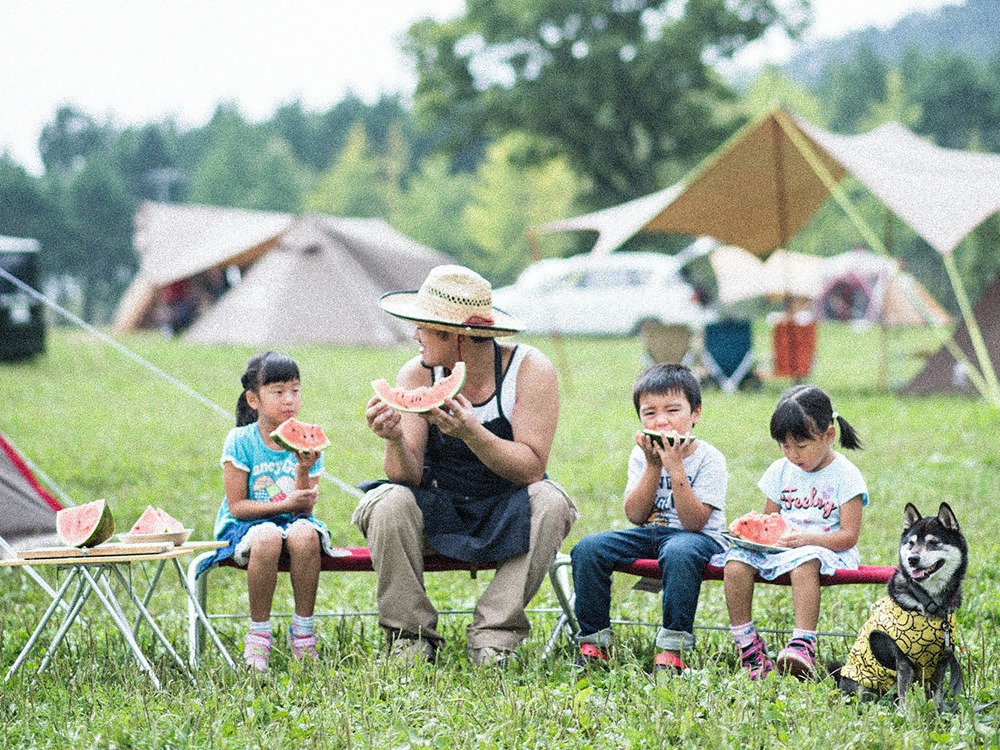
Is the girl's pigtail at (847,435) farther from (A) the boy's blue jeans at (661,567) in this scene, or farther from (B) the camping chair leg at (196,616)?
(B) the camping chair leg at (196,616)

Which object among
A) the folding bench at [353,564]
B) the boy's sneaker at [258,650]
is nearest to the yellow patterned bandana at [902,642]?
the folding bench at [353,564]

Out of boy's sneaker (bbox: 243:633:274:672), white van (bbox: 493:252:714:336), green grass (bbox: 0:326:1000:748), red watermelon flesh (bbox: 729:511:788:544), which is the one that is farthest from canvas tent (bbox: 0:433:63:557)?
white van (bbox: 493:252:714:336)

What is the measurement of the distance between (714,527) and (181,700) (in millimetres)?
1851

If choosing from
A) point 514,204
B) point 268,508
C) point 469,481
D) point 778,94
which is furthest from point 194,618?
point 778,94

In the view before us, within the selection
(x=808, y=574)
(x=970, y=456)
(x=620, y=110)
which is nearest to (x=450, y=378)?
(x=808, y=574)

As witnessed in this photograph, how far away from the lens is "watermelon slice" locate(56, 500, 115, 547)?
150 inches

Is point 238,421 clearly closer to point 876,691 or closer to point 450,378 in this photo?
point 450,378

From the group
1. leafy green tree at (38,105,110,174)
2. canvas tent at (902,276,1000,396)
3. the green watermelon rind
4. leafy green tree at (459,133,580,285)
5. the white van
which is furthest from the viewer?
leafy green tree at (38,105,110,174)

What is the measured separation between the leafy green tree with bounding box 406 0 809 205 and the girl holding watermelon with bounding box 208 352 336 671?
91.7ft

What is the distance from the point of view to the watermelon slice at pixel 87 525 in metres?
3.82

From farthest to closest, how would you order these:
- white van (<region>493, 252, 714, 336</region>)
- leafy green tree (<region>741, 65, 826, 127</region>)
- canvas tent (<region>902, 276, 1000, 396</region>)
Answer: leafy green tree (<region>741, 65, 826, 127</region>)
white van (<region>493, 252, 714, 336</region>)
canvas tent (<region>902, 276, 1000, 396</region>)

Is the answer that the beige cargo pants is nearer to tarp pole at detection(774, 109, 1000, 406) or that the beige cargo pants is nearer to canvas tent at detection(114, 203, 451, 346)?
tarp pole at detection(774, 109, 1000, 406)

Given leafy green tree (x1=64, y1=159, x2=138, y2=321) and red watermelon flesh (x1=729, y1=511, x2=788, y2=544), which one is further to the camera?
leafy green tree (x1=64, y1=159, x2=138, y2=321)

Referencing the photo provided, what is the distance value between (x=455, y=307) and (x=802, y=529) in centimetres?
140
